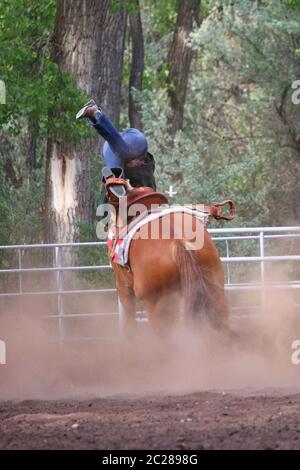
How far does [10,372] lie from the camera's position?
429 inches

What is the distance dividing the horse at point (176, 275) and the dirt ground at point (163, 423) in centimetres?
70

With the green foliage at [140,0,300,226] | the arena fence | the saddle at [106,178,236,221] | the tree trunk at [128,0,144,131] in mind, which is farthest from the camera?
the tree trunk at [128,0,144,131]

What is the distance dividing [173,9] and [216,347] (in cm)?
1956

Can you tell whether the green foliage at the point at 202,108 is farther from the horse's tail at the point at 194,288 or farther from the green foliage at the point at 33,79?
the horse's tail at the point at 194,288

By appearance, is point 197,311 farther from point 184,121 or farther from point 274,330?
point 184,121

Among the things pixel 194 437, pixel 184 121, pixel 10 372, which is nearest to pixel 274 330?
pixel 10 372

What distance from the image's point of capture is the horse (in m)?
8.37

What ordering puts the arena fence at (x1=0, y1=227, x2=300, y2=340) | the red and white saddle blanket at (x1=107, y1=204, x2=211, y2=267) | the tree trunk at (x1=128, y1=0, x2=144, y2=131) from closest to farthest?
the red and white saddle blanket at (x1=107, y1=204, x2=211, y2=267) < the arena fence at (x1=0, y1=227, x2=300, y2=340) < the tree trunk at (x1=128, y1=0, x2=144, y2=131)

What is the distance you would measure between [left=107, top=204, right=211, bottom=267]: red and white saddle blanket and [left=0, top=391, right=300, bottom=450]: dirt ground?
135 cm

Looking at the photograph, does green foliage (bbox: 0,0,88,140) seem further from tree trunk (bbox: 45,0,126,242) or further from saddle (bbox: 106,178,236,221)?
saddle (bbox: 106,178,236,221)

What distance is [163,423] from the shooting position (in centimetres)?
661

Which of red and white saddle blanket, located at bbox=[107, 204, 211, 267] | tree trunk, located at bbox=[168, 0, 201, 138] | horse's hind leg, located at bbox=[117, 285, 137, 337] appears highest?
tree trunk, located at bbox=[168, 0, 201, 138]

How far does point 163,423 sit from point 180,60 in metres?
17.5

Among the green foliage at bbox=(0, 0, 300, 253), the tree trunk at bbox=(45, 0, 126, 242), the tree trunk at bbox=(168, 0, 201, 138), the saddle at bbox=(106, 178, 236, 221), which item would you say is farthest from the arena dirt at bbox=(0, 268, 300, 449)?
the tree trunk at bbox=(168, 0, 201, 138)
